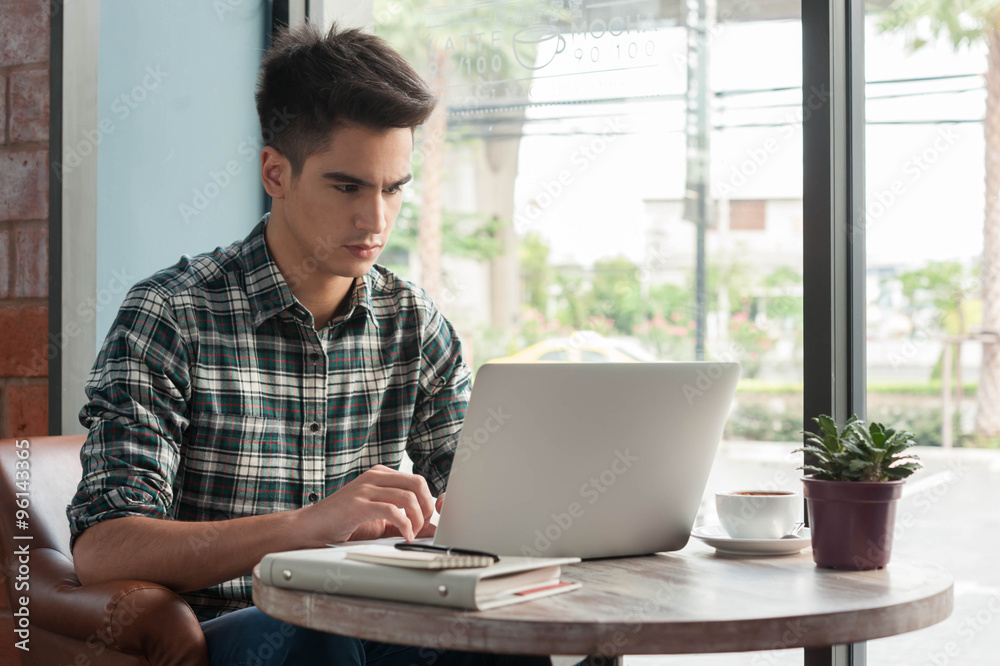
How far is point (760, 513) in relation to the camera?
1156mm

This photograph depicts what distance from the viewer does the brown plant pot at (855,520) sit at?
1.02 metres

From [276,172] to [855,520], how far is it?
1.06m

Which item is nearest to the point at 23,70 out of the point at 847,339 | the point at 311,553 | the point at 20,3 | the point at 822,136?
the point at 20,3

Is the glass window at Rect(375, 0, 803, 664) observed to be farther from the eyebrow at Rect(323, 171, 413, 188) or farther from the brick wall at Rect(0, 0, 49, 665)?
the eyebrow at Rect(323, 171, 413, 188)

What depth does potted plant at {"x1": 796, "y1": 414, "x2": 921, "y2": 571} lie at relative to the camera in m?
1.02

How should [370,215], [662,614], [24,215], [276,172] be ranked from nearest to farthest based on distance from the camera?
[662,614] < [370,215] < [276,172] < [24,215]

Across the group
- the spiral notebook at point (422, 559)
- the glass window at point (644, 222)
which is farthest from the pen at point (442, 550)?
the glass window at point (644, 222)

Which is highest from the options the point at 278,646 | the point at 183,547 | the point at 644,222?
the point at 644,222

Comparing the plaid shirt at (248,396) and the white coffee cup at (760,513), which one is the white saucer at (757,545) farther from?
the plaid shirt at (248,396)

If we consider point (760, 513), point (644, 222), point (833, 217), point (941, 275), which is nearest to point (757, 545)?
point (760, 513)

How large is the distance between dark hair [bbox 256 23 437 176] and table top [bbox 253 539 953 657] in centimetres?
79

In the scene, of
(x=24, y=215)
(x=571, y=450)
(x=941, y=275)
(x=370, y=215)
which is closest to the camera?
(x=571, y=450)

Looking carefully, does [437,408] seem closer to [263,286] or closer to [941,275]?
[263,286]

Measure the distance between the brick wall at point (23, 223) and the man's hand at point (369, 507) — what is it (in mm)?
1050
